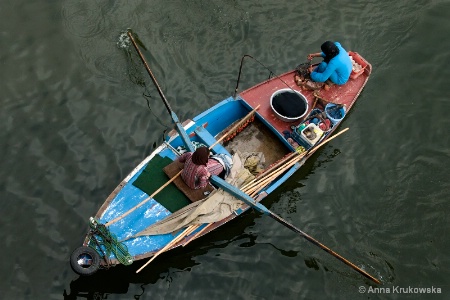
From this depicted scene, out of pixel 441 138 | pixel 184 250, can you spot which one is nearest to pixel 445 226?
pixel 441 138

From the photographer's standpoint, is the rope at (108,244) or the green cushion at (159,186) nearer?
the rope at (108,244)

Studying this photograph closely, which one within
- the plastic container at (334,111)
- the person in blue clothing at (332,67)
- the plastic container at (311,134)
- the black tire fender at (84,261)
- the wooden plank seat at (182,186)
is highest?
the black tire fender at (84,261)

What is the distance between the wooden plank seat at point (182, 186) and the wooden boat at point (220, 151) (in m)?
0.07

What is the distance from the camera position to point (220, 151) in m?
10.2

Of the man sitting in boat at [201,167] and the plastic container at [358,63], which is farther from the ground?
the man sitting in boat at [201,167]

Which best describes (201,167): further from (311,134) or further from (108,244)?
(311,134)

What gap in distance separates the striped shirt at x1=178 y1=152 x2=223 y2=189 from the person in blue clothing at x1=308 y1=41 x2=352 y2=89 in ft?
13.8

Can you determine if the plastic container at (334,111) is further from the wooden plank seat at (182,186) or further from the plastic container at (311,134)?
the wooden plank seat at (182,186)

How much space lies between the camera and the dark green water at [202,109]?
32.7 ft

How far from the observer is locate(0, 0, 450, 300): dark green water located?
32.7 ft

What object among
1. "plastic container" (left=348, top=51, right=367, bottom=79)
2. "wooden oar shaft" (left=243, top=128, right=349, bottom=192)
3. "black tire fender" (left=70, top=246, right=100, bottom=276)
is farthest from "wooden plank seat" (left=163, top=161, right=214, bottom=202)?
"plastic container" (left=348, top=51, right=367, bottom=79)

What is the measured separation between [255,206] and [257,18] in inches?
284

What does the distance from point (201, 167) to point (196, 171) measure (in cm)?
14

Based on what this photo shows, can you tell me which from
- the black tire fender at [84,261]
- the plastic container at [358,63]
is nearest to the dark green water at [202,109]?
the plastic container at [358,63]
